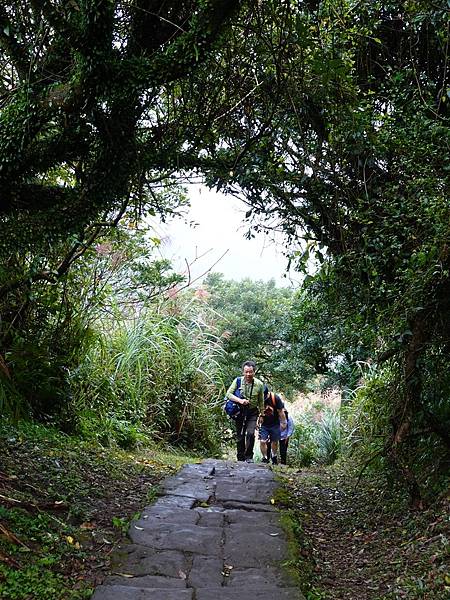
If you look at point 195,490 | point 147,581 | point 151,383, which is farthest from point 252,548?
point 151,383

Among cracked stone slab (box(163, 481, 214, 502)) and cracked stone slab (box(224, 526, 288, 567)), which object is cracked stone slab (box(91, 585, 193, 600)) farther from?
cracked stone slab (box(163, 481, 214, 502))

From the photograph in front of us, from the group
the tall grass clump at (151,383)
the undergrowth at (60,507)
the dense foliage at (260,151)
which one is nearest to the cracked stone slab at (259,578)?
the undergrowth at (60,507)

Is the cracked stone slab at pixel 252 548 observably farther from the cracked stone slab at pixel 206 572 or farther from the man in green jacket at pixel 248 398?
the man in green jacket at pixel 248 398

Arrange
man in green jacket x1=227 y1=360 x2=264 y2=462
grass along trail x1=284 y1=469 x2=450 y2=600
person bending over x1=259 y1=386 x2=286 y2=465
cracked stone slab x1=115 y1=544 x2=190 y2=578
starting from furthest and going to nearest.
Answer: person bending over x1=259 y1=386 x2=286 y2=465
man in green jacket x1=227 y1=360 x2=264 y2=462
cracked stone slab x1=115 y1=544 x2=190 y2=578
grass along trail x1=284 y1=469 x2=450 y2=600

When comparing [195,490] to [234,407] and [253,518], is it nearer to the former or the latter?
[253,518]

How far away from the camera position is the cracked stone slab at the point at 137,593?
2.79 m

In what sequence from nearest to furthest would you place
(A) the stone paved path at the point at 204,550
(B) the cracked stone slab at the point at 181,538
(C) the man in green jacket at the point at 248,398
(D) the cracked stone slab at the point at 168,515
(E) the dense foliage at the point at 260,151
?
(A) the stone paved path at the point at 204,550, (E) the dense foliage at the point at 260,151, (B) the cracked stone slab at the point at 181,538, (D) the cracked stone slab at the point at 168,515, (C) the man in green jacket at the point at 248,398

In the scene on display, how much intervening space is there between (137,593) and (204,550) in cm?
78

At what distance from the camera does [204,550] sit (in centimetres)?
356

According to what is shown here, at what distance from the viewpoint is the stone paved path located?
9.62 feet

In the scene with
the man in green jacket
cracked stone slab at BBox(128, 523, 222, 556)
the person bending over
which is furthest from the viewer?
the person bending over

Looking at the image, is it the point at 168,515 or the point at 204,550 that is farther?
the point at 168,515

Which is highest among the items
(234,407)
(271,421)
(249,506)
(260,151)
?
(260,151)

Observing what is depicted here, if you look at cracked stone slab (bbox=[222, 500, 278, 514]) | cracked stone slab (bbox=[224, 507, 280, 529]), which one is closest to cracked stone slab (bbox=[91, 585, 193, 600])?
cracked stone slab (bbox=[224, 507, 280, 529])
